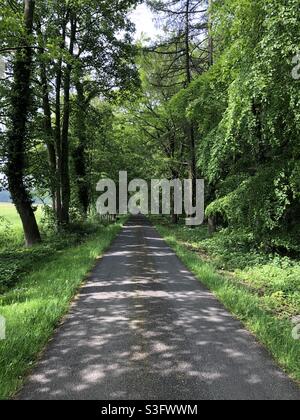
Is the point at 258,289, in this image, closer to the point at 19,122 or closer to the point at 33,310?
the point at 33,310

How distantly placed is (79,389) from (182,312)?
3.35m

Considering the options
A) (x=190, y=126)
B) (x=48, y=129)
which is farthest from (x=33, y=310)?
(x=190, y=126)

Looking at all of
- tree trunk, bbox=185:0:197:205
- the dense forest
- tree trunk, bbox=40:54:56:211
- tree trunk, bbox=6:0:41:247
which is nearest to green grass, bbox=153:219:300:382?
the dense forest

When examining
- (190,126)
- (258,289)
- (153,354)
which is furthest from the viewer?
(190,126)

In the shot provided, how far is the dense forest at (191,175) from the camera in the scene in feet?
22.0

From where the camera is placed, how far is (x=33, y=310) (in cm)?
693

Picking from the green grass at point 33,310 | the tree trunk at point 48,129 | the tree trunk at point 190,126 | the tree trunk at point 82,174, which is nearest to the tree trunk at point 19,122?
the tree trunk at point 48,129

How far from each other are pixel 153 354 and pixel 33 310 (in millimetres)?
2693

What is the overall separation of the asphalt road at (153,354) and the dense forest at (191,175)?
0.06 meters

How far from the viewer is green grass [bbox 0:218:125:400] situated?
15.7ft

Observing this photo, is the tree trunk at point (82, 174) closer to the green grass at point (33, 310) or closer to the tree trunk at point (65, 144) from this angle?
the tree trunk at point (65, 144)

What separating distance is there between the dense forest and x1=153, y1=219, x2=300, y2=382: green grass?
0.14 ft


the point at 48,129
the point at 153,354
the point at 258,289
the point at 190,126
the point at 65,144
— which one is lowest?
the point at 258,289

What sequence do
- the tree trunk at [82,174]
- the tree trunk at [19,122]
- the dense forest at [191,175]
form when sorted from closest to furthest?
the dense forest at [191,175]
the tree trunk at [19,122]
the tree trunk at [82,174]
